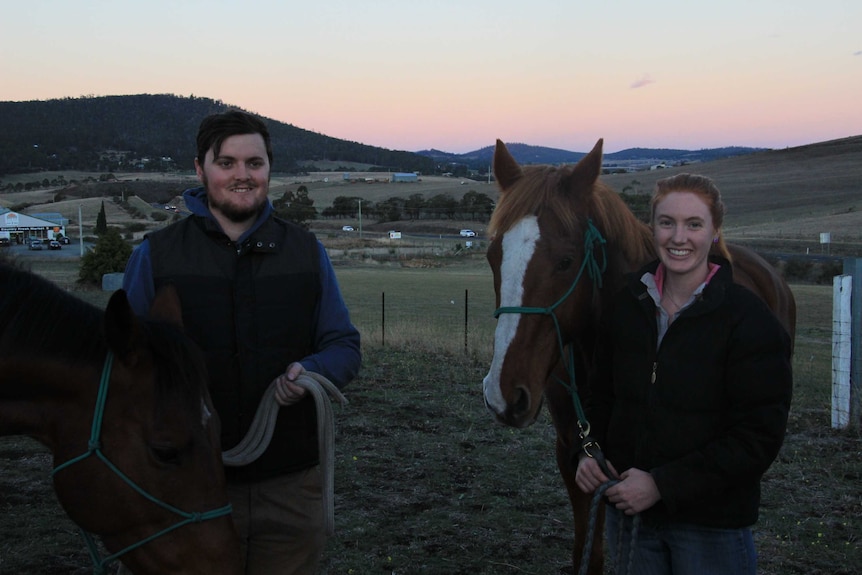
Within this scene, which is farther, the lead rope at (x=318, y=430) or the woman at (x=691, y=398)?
the lead rope at (x=318, y=430)

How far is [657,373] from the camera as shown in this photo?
212 centimetres

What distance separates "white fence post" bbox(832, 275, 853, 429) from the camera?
6719 millimetres

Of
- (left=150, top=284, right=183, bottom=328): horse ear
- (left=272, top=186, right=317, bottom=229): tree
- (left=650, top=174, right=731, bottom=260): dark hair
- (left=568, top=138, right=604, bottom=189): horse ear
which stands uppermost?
(left=272, top=186, right=317, bottom=229): tree

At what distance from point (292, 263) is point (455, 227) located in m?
56.7

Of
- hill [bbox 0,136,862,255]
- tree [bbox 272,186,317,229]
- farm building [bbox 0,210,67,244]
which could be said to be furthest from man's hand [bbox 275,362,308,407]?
tree [bbox 272,186,317,229]

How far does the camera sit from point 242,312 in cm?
234

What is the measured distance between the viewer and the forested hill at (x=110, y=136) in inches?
4309

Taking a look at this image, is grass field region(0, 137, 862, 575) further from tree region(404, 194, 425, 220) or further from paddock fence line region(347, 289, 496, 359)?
tree region(404, 194, 425, 220)

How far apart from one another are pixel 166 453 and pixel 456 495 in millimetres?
3622

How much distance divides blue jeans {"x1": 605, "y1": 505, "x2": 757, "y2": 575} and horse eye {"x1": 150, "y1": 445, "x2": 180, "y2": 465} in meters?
1.48

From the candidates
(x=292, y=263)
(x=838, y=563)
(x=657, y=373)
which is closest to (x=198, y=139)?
(x=292, y=263)

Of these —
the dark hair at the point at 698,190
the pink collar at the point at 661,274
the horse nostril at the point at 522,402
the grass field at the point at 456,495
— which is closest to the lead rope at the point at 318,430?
the horse nostril at the point at 522,402

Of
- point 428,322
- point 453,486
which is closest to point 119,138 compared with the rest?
point 428,322

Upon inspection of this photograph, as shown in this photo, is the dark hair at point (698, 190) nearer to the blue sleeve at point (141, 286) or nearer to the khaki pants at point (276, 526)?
the khaki pants at point (276, 526)
